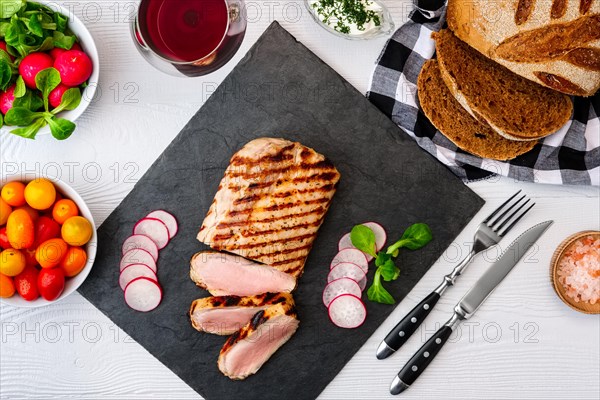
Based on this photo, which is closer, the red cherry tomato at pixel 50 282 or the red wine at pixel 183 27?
the red wine at pixel 183 27

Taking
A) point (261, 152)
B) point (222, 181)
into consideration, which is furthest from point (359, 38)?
point (222, 181)

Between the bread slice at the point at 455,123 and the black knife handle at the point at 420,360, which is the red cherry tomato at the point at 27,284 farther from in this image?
the bread slice at the point at 455,123

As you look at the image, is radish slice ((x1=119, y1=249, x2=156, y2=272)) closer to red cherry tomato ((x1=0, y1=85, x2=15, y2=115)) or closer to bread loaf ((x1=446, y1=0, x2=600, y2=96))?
red cherry tomato ((x1=0, y1=85, x2=15, y2=115))

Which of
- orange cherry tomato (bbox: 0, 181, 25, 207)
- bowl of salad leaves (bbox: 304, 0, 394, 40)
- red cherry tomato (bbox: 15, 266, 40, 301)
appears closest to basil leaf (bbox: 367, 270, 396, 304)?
bowl of salad leaves (bbox: 304, 0, 394, 40)

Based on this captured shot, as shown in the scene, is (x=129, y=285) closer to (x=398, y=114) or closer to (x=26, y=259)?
(x=26, y=259)

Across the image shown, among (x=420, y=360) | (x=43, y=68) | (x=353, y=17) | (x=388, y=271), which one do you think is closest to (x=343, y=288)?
(x=388, y=271)

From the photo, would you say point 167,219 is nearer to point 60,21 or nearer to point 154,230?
point 154,230

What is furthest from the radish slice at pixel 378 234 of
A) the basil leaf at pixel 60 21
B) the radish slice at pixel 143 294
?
the basil leaf at pixel 60 21
